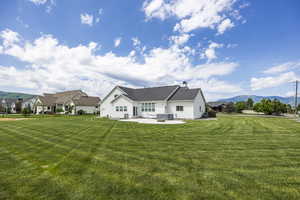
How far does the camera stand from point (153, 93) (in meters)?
25.7

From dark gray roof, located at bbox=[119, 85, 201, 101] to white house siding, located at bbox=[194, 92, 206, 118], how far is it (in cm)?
109

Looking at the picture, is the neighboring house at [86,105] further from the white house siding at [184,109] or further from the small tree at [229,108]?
the small tree at [229,108]

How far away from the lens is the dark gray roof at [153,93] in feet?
77.8

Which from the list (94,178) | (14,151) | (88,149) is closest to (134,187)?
(94,178)

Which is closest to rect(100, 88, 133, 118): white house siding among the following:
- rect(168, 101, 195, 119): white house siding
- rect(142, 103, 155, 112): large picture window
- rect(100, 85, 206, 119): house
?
rect(100, 85, 206, 119): house

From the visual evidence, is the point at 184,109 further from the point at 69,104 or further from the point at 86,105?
the point at 69,104

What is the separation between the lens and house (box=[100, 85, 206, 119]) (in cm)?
2159

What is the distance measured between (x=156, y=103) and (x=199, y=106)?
731cm

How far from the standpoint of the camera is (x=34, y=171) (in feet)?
12.6

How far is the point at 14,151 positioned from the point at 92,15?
15021mm

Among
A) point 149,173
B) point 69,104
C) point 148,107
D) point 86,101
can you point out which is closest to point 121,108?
point 148,107

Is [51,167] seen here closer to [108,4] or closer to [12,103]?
[108,4]

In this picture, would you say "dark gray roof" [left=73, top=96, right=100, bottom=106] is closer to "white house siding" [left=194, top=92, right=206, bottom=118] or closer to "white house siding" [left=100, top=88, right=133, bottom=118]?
"white house siding" [left=100, top=88, right=133, bottom=118]

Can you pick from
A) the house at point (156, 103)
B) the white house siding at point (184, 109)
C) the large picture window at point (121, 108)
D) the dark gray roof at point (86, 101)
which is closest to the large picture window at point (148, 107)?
the house at point (156, 103)
